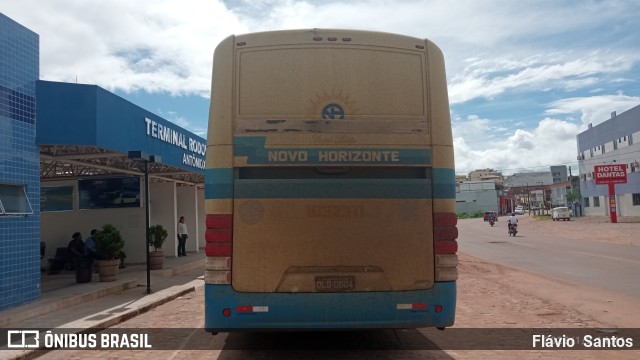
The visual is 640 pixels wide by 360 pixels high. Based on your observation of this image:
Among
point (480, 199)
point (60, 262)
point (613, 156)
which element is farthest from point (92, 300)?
point (480, 199)

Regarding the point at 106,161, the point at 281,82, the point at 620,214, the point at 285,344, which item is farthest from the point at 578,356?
the point at 620,214

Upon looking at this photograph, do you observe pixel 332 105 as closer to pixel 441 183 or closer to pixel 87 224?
pixel 441 183

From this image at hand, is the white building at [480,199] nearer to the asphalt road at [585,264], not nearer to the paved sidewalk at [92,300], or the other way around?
the asphalt road at [585,264]

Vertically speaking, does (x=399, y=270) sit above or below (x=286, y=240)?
below

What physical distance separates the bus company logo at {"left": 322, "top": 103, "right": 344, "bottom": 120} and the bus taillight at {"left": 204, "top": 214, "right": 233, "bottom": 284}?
1.49 m

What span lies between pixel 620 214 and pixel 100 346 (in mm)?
61650

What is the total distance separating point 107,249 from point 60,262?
437 centimetres

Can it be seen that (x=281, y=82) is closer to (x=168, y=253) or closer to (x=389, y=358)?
(x=389, y=358)

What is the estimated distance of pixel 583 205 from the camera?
6869 centimetres

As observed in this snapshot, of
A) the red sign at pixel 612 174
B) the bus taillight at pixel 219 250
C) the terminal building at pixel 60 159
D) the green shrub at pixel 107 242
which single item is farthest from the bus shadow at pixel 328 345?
the red sign at pixel 612 174

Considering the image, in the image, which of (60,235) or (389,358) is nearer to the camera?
(389,358)

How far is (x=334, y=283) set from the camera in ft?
16.8

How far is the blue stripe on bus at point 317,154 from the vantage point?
5.18 meters

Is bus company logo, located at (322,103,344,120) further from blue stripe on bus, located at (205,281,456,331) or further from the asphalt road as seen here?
the asphalt road
